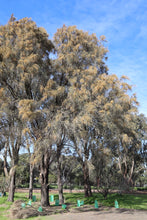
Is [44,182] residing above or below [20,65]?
below

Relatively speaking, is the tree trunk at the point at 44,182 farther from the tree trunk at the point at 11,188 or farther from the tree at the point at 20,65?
the tree trunk at the point at 11,188

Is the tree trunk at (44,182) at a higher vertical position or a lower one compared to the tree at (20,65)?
lower

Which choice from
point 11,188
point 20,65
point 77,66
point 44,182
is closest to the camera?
point 20,65

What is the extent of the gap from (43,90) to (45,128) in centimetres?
295

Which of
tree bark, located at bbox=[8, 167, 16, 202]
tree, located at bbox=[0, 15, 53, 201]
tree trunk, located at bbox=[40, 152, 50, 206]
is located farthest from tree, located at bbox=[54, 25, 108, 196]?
tree bark, located at bbox=[8, 167, 16, 202]

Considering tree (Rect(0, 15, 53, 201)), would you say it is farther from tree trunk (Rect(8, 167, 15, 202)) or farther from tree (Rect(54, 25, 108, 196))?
tree trunk (Rect(8, 167, 15, 202))

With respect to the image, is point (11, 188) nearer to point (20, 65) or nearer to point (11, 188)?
point (11, 188)

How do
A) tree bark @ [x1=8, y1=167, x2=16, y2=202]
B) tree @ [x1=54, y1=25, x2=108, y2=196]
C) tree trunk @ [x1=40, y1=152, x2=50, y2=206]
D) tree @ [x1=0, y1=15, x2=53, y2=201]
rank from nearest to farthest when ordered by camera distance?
tree @ [x1=54, y1=25, x2=108, y2=196], tree @ [x1=0, y1=15, x2=53, y2=201], tree trunk @ [x1=40, y1=152, x2=50, y2=206], tree bark @ [x1=8, y1=167, x2=16, y2=202]

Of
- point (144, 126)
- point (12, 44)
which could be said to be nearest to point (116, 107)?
point (12, 44)

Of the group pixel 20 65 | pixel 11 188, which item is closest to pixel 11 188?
pixel 11 188

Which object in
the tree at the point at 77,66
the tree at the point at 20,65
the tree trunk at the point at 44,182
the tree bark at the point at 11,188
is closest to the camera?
the tree at the point at 77,66

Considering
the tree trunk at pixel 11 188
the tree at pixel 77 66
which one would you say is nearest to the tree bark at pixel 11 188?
the tree trunk at pixel 11 188

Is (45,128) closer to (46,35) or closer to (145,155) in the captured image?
(46,35)

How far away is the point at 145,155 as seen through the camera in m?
31.9
